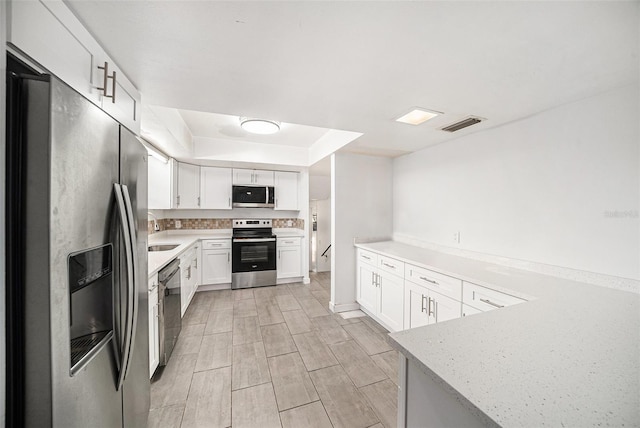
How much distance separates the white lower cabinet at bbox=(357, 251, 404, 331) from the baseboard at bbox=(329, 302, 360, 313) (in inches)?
4.8

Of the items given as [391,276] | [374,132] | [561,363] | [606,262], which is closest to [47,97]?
[561,363]

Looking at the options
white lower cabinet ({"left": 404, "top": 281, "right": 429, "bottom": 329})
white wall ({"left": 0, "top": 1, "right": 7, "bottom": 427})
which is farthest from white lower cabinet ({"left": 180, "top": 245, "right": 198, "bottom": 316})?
white lower cabinet ({"left": 404, "top": 281, "right": 429, "bottom": 329})

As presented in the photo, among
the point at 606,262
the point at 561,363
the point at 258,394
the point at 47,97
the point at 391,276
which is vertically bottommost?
the point at 258,394

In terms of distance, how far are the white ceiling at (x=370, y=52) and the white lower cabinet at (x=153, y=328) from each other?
4.58 feet

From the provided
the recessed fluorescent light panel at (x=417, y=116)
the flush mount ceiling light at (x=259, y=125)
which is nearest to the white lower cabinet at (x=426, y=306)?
the recessed fluorescent light panel at (x=417, y=116)

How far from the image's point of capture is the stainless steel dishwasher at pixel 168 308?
6.41ft

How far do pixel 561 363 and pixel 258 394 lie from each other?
6.00ft

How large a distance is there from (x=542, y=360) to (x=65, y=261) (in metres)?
1.54

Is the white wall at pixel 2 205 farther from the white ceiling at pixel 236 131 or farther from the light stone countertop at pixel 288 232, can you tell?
the light stone countertop at pixel 288 232

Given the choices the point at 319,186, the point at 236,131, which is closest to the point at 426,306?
the point at 236,131

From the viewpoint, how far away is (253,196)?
4.21 metres

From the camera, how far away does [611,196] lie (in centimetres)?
151

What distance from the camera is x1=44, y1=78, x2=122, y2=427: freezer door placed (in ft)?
2.31

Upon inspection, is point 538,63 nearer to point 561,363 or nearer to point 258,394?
point 561,363
